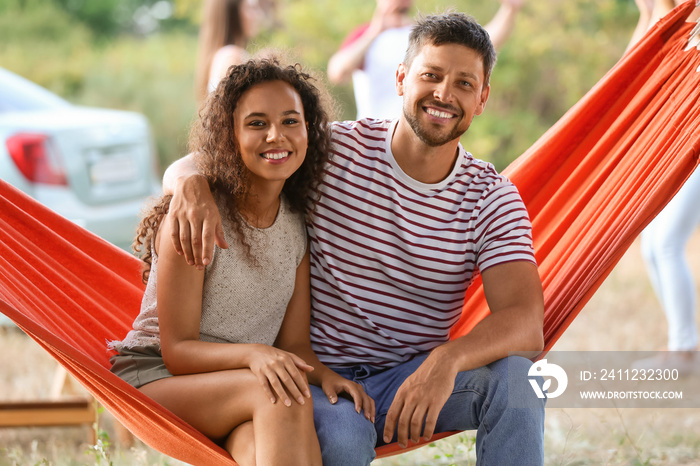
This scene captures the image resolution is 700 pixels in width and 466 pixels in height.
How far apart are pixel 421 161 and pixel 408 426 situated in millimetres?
644

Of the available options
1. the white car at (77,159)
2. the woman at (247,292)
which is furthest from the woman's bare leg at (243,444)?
the white car at (77,159)

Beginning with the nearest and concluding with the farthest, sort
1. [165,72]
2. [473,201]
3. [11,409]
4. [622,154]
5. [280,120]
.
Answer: [280,120]
[473,201]
[622,154]
[11,409]
[165,72]

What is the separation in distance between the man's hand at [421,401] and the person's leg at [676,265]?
5.41 ft

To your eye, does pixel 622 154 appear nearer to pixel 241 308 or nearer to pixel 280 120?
pixel 280 120

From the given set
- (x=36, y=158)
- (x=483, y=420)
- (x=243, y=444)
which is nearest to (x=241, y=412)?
(x=243, y=444)

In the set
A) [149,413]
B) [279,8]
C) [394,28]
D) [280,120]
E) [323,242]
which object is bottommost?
[149,413]

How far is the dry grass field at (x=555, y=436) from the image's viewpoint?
105 inches

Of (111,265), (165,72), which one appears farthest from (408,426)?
(165,72)

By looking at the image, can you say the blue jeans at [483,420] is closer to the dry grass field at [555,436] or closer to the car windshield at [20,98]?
the dry grass field at [555,436]

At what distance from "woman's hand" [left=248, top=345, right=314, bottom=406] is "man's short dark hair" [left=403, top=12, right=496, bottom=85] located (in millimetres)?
842

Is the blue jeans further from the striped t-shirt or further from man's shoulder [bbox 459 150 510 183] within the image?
man's shoulder [bbox 459 150 510 183]

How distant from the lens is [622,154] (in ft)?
7.38

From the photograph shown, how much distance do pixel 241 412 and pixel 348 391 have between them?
27 centimetres

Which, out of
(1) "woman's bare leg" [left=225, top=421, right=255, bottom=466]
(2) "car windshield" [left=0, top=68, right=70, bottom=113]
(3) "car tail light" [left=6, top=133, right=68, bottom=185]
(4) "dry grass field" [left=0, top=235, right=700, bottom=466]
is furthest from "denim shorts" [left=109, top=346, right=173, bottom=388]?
(2) "car windshield" [left=0, top=68, right=70, bottom=113]
